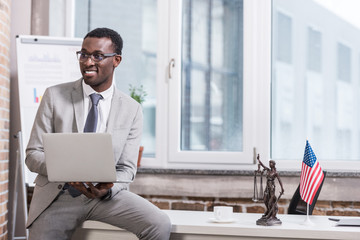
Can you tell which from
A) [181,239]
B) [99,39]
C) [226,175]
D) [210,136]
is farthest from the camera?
[210,136]

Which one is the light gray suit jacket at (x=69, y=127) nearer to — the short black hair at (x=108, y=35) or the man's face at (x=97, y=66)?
the man's face at (x=97, y=66)

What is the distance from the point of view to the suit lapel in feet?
7.61

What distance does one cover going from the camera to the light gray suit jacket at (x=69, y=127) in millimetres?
2199

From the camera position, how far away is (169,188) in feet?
11.5

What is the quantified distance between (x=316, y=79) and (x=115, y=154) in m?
1.88

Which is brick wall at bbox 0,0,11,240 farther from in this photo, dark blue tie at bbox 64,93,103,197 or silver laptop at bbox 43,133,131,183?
silver laptop at bbox 43,133,131,183

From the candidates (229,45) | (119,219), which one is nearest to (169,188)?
(229,45)

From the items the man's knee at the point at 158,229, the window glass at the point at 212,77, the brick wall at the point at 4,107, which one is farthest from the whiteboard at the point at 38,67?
the man's knee at the point at 158,229

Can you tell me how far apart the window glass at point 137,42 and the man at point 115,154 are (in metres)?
1.27

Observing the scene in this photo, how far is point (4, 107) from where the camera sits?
344 cm

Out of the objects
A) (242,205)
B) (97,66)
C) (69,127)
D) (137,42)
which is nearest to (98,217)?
(69,127)

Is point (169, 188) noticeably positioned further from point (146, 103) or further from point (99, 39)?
point (99, 39)

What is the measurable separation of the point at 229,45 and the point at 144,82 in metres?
0.68

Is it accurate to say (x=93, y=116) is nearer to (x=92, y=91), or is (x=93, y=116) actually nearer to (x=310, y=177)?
(x=92, y=91)
